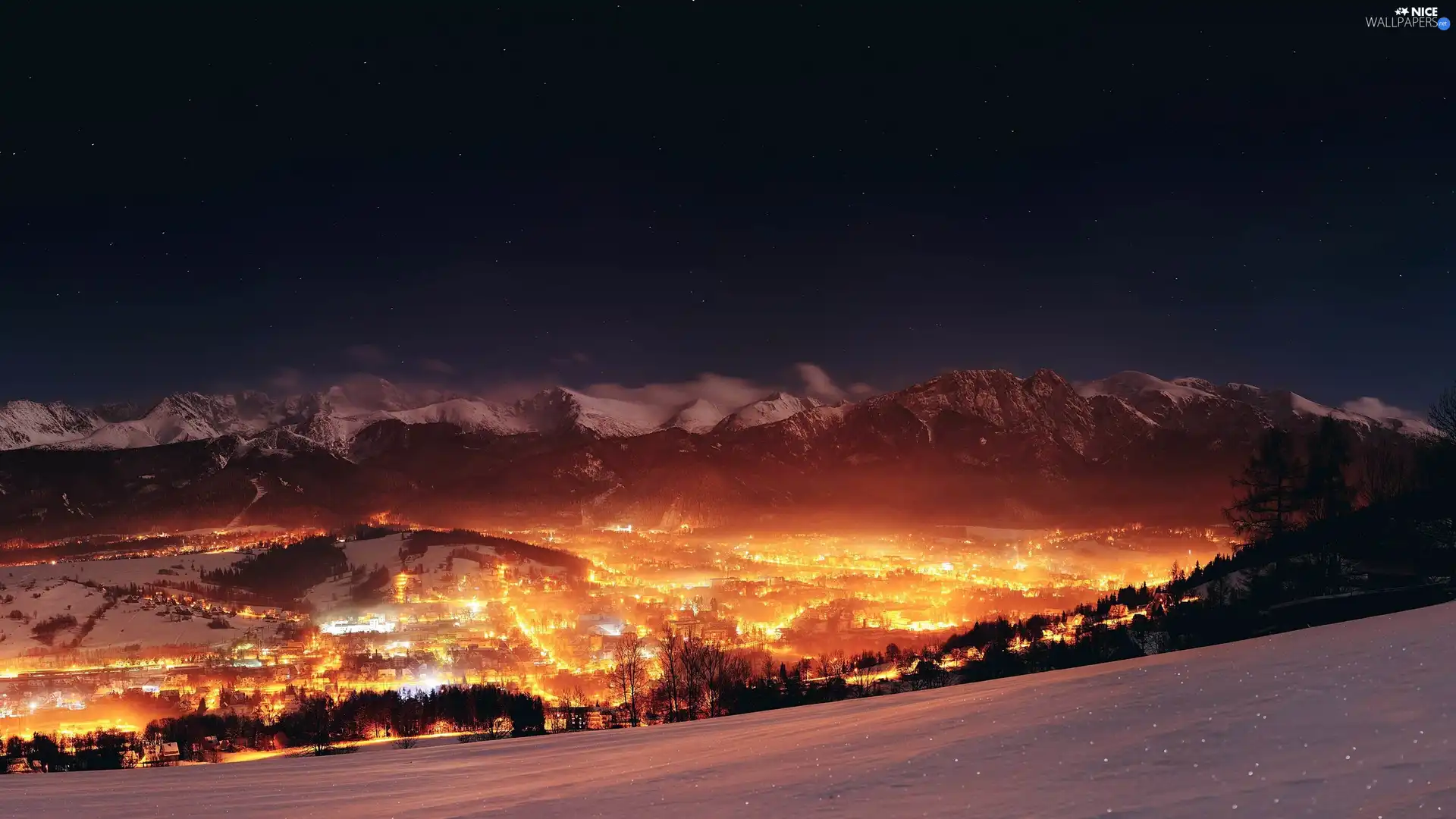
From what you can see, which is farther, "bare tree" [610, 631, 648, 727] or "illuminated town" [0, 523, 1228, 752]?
"illuminated town" [0, 523, 1228, 752]

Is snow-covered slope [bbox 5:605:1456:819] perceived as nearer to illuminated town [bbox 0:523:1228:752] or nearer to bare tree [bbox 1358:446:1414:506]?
illuminated town [bbox 0:523:1228:752]

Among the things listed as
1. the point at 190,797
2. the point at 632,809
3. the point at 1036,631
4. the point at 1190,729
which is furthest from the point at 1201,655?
the point at 1036,631

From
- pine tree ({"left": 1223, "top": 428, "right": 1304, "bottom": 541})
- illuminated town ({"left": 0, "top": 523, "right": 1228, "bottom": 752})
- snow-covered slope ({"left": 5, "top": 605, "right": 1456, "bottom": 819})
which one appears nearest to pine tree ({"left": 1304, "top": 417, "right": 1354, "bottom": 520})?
pine tree ({"left": 1223, "top": 428, "right": 1304, "bottom": 541})

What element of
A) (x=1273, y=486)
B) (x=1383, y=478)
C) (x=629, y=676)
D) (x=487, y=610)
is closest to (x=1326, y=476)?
(x=1273, y=486)

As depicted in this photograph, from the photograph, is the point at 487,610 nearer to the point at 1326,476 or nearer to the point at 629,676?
the point at 629,676

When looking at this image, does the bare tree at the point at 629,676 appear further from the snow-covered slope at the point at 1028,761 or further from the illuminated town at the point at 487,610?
the snow-covered slope at the point at 1028,761

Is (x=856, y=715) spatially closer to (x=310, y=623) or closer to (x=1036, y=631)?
(x=1036, y=631)

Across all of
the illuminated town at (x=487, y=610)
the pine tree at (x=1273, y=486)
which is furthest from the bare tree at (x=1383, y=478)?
the illuminated town at (x=487, y=610)
